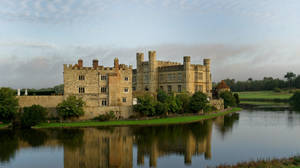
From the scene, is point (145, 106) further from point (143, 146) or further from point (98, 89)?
point (143, 146)

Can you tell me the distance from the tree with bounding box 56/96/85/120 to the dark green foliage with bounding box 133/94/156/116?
8.89 m

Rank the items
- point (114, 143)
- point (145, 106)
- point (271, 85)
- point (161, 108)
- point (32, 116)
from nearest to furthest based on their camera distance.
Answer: point (114, 143) → point (32, 116) → point (145, 106) → point (161, 108) → point (271, 85)

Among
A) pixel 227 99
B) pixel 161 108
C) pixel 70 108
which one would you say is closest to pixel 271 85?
pixel 227 99

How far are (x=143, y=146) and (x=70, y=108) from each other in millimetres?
18044

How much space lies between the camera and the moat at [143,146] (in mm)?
22500

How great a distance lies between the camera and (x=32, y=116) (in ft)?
125

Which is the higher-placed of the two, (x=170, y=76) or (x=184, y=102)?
(x=170, y=76)

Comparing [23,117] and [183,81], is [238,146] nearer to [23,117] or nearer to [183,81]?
[23,117]

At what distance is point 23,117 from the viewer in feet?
126

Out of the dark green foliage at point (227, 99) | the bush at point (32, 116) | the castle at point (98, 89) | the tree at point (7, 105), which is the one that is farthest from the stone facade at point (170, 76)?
the tree at point (7, 105)

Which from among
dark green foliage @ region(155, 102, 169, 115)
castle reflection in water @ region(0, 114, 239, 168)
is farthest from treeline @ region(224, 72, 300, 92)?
castle reflection in water @ region(0, 114, 239, 168)

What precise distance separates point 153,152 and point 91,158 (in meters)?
5.57

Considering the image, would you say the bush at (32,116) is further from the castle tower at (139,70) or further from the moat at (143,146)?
the castle tower at (139,70)

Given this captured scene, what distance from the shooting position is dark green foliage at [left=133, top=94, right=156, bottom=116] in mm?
44375
